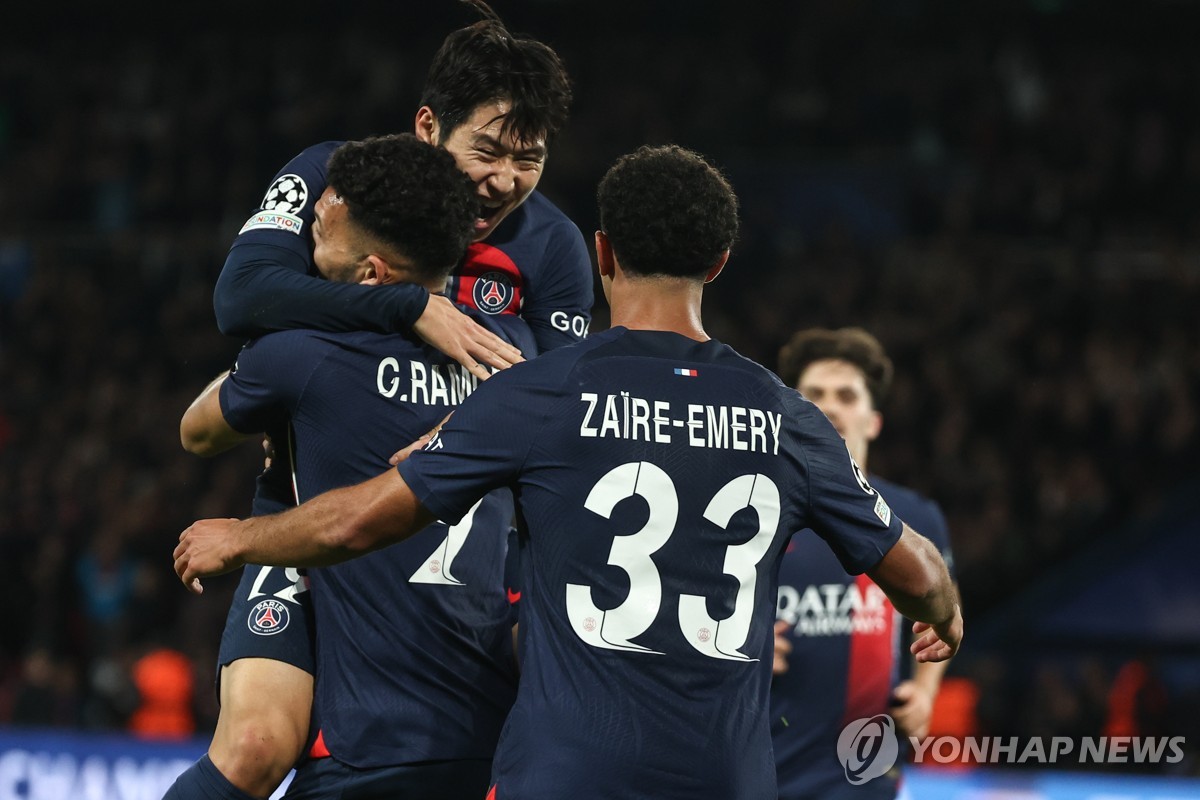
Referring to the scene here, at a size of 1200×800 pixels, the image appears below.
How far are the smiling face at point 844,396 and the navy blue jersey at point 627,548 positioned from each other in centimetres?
247

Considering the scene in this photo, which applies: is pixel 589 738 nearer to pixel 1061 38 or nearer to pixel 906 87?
pixel 906 87

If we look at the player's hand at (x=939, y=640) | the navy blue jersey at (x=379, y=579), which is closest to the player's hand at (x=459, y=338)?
the navy blue jersey at (x=379, y=579)

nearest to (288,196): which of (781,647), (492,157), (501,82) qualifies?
(492,157)

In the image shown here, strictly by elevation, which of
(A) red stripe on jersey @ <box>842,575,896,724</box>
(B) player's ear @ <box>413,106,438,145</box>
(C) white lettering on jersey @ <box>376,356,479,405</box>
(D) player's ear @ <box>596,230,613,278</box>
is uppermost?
(B) player's ear @ <box>413,106,438,145</box>

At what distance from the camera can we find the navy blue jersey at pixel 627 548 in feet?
10.2

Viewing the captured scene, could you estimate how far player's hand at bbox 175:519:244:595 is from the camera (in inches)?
127

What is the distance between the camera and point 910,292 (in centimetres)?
1340

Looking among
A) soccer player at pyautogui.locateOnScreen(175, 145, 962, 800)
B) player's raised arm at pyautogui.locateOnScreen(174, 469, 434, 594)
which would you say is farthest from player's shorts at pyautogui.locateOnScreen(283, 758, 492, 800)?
player's raised arm at pyautogui.locateOnScreen(174, 469, 434, 594)

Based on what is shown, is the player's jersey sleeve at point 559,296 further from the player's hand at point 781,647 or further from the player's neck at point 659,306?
the player's hand at point 781,647

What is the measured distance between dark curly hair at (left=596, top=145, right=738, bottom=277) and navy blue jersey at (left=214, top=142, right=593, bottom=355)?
1.90 ft

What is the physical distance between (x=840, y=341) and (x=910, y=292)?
306 inches

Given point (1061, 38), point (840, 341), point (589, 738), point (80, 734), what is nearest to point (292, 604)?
point (589, 738)

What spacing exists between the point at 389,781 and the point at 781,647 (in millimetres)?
1852

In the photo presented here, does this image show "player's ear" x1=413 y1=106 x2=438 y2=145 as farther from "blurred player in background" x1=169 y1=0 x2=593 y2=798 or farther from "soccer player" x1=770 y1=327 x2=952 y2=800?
"soccer player" x1=770 y1=327 x2=952 y2=800
